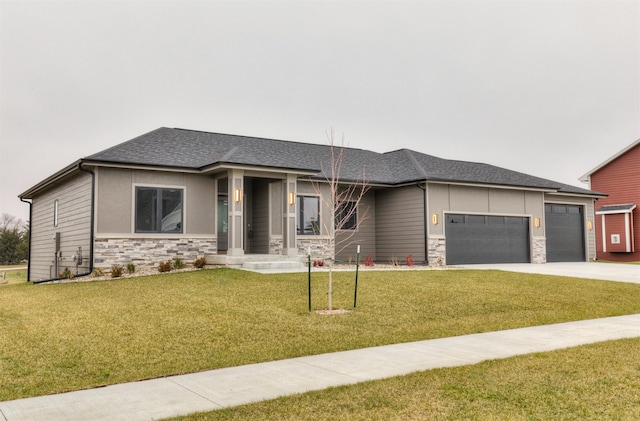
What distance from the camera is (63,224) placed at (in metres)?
19.3

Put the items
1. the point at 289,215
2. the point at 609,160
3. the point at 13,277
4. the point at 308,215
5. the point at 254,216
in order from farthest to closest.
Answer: the point at 609,160 < the point at 13,277 < the point at 308,215 < the point at 254,216 < the point at 289,215

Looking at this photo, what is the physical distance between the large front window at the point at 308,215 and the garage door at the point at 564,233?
11832 millimetres

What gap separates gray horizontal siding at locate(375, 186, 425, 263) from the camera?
67.4 feet

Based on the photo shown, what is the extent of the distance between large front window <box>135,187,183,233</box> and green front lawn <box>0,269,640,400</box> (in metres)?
2.82

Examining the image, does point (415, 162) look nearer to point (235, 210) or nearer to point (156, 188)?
point (235, 210)

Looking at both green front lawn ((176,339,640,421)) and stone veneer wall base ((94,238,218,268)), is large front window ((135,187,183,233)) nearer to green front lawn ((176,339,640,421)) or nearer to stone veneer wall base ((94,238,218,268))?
stone veneer wall base ((94,238,218,268))

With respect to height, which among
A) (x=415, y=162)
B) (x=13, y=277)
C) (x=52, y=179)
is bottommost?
(x=13, y=277)

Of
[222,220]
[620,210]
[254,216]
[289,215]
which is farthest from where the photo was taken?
[620,210]

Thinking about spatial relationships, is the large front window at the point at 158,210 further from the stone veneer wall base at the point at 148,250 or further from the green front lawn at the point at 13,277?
the green front lawn at the point at 13,277

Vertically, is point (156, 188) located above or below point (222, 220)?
above

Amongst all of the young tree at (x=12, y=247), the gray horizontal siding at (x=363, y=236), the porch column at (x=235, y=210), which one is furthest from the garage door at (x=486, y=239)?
the young tree at (x=12, y=247)

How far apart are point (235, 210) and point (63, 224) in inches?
292

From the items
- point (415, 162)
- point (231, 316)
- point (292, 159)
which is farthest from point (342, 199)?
point (231, 316)

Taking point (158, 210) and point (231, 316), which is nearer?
point (231, 316)
